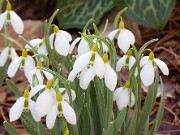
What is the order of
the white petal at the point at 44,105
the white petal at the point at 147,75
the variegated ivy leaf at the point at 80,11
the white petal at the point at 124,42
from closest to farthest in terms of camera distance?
the white petal at the point at 44,105
the white petal at the point at 147,75
the white petal at the point at 124,42
the variegated ivy leaf at the point at 80,11

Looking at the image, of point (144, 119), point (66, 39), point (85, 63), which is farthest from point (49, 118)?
point (144, 119)

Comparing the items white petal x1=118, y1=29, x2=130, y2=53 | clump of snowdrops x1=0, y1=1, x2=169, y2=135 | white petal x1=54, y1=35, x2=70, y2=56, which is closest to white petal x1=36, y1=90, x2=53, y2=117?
clump of snowdrops x1=0, y1=1, x2=169, y2=135

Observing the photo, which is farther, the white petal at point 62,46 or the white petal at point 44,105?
the white petal at point 62,46

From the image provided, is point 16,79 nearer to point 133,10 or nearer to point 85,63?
point 133,10

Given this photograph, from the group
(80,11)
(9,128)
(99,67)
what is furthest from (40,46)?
(80,11)

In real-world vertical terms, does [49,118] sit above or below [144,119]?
above

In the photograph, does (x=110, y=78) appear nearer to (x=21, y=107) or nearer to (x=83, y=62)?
(x=83, y=62)

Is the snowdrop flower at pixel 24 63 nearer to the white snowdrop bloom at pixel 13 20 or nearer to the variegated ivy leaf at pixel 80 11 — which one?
the white snowdrop bloom at pixel 13 20

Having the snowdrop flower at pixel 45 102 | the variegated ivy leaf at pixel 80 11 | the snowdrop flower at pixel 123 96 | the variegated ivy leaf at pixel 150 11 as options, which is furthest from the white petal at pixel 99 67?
the variegated ivy leaf at pixel 80 11

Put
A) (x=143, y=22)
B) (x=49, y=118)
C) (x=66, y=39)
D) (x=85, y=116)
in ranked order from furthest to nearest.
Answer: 1. (x=143, y=22)
2. (x=85, y=116)
3. (x=66, y=39)
4. (x=49, y=118)
